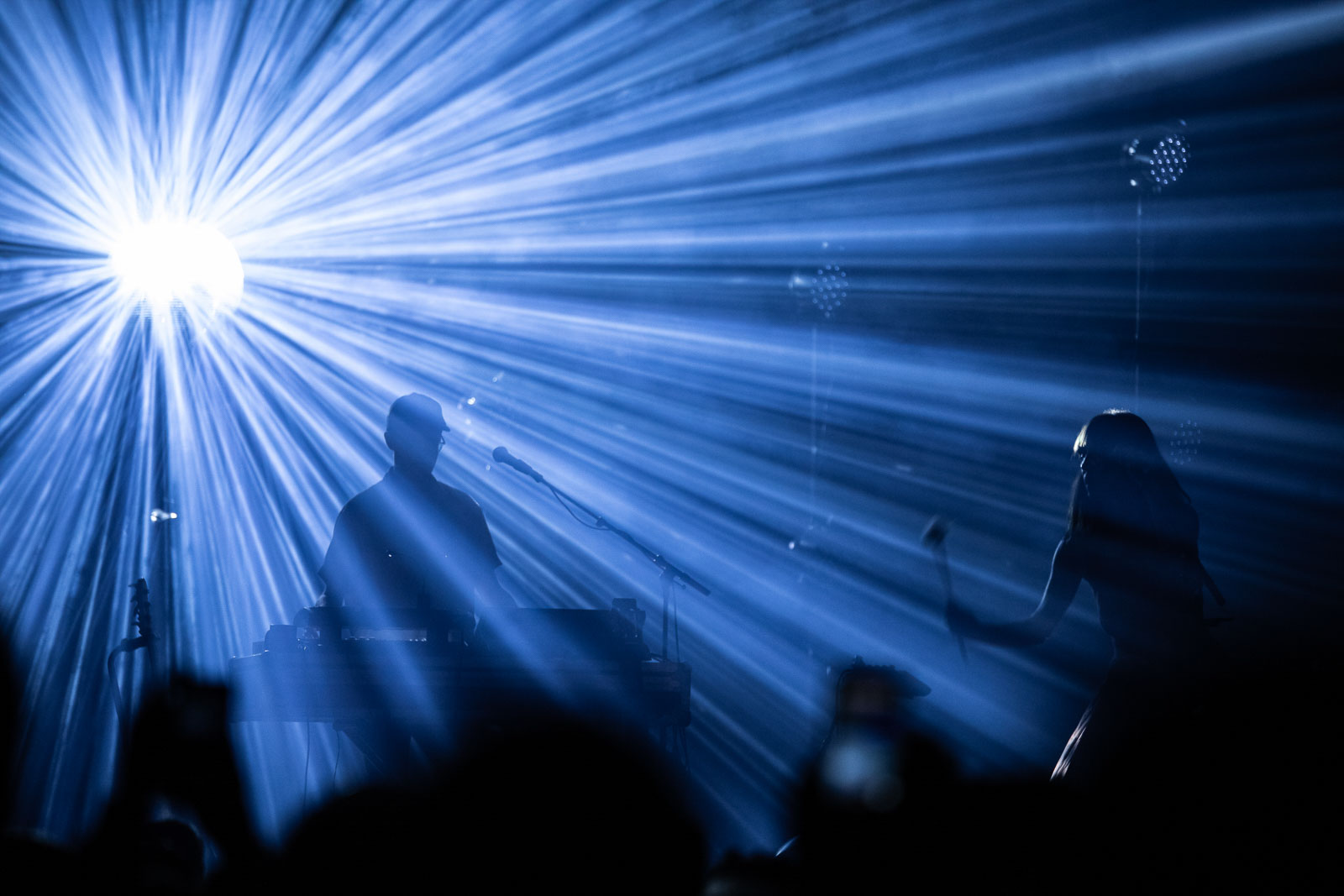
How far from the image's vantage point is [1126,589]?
2.52m

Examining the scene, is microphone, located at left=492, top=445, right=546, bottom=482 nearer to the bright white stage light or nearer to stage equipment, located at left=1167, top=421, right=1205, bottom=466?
stage equipment, located at left=1167, top=421, right=1205, bottom=466

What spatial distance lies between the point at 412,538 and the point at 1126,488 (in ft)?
7.29

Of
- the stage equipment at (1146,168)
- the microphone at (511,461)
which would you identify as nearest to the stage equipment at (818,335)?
the stage equipment at (1146,168)

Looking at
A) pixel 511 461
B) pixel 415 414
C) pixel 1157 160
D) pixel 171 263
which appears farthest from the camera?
pixel 171 263

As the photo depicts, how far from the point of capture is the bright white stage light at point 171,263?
18.5ft

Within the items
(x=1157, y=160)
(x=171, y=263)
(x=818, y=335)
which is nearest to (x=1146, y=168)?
(x=1157, y=160)

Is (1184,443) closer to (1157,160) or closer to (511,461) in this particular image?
(1157,160)

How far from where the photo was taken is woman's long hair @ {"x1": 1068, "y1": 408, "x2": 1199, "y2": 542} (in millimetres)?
2578

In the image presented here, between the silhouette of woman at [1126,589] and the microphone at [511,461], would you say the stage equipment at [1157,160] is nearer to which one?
the silhouette of woman at [1126,589]

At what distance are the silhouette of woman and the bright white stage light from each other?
4.65 metres

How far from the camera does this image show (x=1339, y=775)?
0.89 meters

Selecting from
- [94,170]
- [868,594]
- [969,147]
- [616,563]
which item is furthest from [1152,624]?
[94,170]

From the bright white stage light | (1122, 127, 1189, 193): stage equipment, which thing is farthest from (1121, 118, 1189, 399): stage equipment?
the bright white stage light

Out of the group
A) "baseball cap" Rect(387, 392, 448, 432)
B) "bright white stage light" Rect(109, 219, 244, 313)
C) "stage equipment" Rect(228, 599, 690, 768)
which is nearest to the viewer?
"stage equipment" Rect(228, 599, 690, 768)
